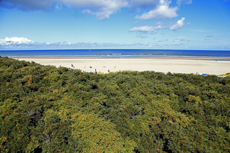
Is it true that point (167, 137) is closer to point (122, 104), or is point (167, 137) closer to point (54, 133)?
point (122, 104)

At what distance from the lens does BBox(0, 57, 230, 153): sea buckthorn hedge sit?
3469 millimetres

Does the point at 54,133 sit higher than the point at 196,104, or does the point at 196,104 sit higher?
the point at 196,104

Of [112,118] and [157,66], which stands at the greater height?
[157,66]

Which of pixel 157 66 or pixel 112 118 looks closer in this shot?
pixel 112 118

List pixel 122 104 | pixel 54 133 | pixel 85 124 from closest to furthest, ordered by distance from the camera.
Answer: pixel 54 133
pixel 85 124
pixel 122 104

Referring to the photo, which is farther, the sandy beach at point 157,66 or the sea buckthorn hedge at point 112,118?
the sandy beach at point 157,66

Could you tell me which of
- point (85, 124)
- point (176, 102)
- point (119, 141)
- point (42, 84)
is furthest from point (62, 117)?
point (176, 102)

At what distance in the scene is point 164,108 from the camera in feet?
14.3

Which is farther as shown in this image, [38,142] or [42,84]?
[42,84]

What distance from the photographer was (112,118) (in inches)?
162

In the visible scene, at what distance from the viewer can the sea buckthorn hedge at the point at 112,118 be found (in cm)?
347

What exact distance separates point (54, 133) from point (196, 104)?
186 inches

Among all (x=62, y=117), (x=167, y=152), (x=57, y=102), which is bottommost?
(x=167, y=152)

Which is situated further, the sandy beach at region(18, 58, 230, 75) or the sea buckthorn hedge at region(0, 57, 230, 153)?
the sandy beach at region(18, 58, 230, 75)
